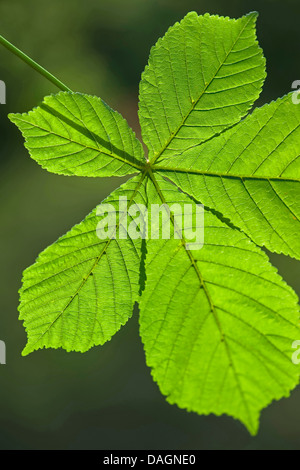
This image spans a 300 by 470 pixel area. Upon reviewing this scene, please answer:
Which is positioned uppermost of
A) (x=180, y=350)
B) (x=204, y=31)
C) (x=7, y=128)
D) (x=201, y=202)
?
(x=7, y=128)

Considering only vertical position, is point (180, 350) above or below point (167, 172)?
below

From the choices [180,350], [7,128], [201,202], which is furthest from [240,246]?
[7,128]

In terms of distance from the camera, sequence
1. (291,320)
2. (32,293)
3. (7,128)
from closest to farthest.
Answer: (291,320), (32,293), (7,128)

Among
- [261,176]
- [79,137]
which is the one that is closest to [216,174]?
[261,176]

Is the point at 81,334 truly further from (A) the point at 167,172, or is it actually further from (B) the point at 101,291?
(A) the point at 167,172

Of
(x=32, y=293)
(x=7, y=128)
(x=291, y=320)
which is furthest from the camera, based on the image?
(x=7, y=128)

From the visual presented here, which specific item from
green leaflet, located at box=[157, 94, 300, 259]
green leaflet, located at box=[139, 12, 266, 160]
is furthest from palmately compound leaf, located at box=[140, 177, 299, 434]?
green leaflet, located at box=[139, 12, 266, 160]
